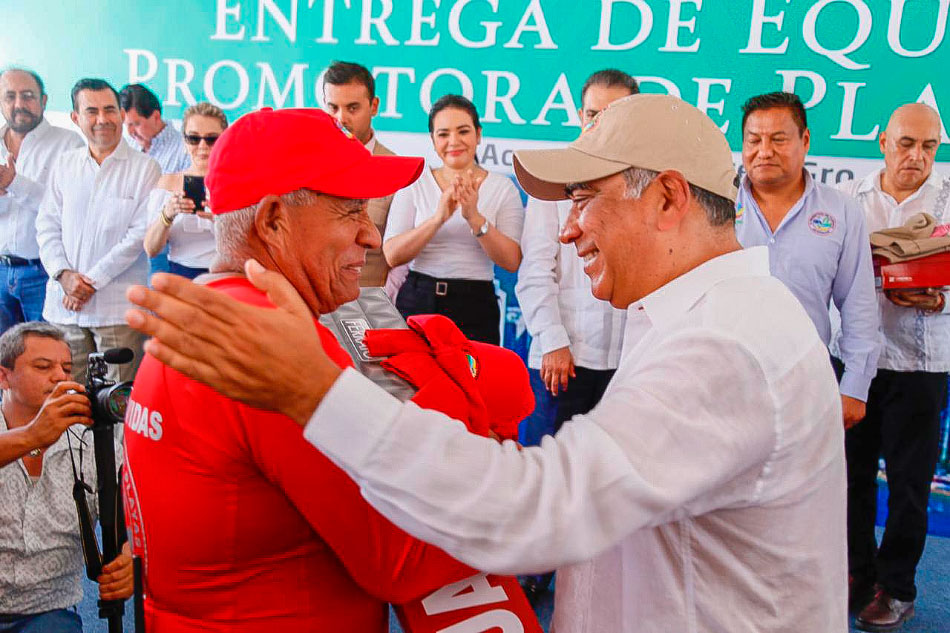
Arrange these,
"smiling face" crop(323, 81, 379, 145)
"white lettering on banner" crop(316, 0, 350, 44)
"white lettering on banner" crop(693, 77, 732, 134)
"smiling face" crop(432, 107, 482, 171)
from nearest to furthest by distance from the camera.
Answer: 1. "smiling face" crop(432, 107, 482, 171)
2. "smiling face" crop(323, 81, 379, 145)
3. "white lettering on banner" crop(693, 77, 732, 134)
4. "white lettering on banner" crop(316, 0, 350, 44)

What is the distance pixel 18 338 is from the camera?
8.18 feet

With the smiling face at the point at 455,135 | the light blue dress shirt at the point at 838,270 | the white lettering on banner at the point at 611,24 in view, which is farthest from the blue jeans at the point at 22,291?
the light blue dress shirt at the point at 838,270

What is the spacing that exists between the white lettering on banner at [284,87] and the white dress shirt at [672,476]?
371 cm

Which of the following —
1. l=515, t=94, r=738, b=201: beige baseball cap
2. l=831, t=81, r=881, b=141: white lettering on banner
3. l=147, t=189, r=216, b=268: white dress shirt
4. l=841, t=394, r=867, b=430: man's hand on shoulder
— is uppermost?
l=831, t=81, r=881, b=141: white lettering on banner

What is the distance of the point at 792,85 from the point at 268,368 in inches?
149

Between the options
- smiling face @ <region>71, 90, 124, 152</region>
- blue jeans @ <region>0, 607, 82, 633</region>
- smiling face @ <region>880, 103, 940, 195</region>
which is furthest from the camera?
smiling face @ <region>71, 90, 124, 152</region>

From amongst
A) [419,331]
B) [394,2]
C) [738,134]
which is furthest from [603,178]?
[394,2]

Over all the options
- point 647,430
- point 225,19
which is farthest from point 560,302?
point 225,19

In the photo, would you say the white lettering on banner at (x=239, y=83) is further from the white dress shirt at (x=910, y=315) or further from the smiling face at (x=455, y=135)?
the white dress shirt at (x=910, y=315)

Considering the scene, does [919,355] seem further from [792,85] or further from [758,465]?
[758,465]

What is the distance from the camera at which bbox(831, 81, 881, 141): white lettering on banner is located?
152 inches

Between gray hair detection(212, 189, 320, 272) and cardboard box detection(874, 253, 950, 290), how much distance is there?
2827mm

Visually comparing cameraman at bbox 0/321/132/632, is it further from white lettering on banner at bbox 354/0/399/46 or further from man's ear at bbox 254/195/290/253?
white lettering on banner at bbox 354/0/399/46

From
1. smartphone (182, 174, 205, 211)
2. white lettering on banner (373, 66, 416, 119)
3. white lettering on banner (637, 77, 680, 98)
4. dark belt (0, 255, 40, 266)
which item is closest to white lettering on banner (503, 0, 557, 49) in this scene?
white lettering on banner (637, 77, 680, 98)
